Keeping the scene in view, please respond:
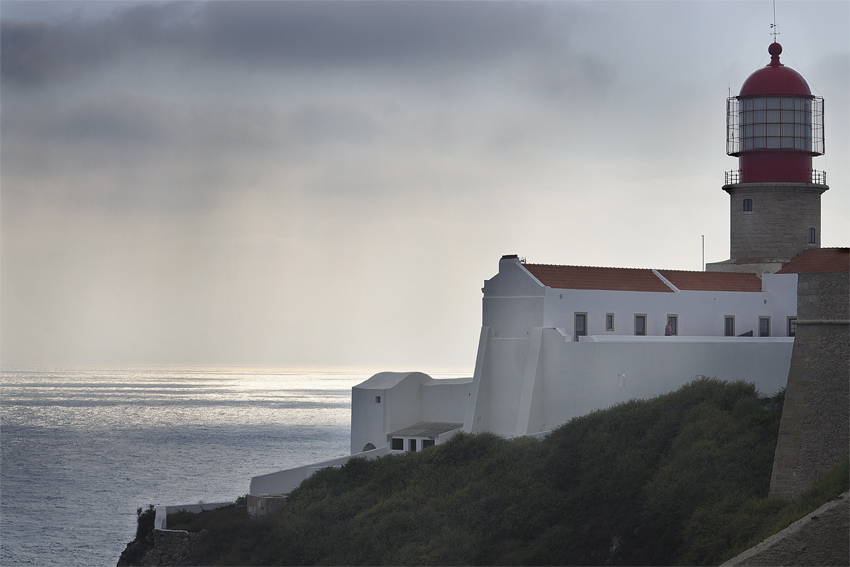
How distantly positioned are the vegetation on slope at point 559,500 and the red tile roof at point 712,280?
6754 millimetres

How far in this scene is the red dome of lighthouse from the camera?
34250 mm

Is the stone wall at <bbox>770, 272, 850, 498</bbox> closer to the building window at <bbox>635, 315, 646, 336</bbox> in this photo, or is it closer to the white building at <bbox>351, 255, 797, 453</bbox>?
the white building at <bbox>351, 255, 797, 453</bbox>

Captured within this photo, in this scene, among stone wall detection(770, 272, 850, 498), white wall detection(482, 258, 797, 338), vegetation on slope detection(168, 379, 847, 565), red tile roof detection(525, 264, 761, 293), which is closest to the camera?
stone wall detection(770, 272, 850, 498)

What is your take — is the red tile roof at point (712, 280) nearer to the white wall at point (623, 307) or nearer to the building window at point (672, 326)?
the white wall at point (623, 307)

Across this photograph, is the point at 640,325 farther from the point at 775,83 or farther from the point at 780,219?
the point at 775,83

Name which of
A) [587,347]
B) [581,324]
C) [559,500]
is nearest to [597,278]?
[581,324]

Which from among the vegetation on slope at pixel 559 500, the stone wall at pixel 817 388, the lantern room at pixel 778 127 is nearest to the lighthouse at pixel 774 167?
the lantern room at pixel 778 127

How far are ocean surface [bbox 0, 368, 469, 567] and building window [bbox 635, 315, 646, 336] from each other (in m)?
19.5

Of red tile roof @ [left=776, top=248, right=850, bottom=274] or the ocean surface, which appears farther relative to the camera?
the ocean surface

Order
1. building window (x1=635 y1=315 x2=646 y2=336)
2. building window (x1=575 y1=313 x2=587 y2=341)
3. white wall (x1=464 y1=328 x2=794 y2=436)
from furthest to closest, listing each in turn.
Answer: building window (x1=635 y1=315 x2=646 y2=336)
building window (x1=575 y1=313 x2=587 y2=341)
white wall (x1=464 y1=328 x2=794 y2=436)

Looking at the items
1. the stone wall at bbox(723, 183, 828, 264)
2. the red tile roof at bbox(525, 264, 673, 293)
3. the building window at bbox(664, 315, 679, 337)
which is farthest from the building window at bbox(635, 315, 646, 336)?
the stone wall at bbox(723, 183, 828, 264)

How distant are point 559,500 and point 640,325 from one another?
930 cm

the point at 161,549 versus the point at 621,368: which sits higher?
the point at 621,368

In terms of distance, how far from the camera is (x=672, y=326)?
32.2 m
